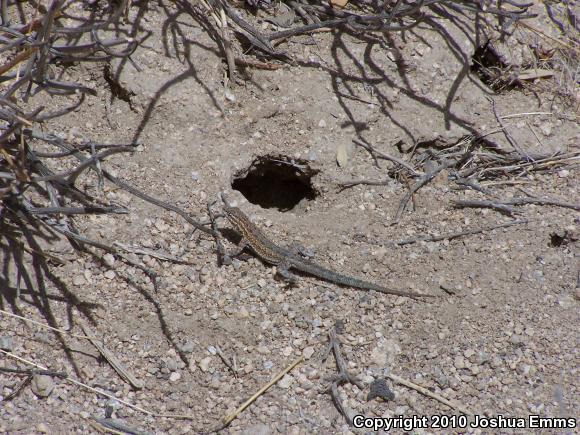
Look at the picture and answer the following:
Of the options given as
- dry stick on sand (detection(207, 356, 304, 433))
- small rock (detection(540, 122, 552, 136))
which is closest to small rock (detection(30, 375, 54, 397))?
dry stick on sand (detection(207, 356, 304, 433))

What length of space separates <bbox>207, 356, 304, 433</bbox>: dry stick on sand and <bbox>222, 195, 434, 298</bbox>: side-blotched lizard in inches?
25.5

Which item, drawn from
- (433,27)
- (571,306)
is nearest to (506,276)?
(571,306)

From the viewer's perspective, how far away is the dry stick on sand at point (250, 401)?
3545mm

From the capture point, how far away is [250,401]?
3633 mm

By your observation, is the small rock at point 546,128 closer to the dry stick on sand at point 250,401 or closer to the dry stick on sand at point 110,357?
the dry stick on sand at point 250,401

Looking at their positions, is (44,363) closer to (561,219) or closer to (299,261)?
(299,261)

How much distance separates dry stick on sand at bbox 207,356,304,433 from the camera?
354 centimetres

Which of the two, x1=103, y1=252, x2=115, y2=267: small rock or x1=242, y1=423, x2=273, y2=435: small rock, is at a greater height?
x1=103, y1=252, x2=115, y2=267: small rock

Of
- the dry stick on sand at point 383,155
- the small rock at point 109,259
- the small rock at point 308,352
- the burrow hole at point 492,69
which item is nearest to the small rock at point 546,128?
the burrow hole at point 492,69

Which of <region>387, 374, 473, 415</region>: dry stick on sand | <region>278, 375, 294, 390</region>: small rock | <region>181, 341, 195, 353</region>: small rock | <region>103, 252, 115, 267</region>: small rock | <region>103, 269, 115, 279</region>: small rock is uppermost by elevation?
<region>103, 252, 115, 267</region>: small rock

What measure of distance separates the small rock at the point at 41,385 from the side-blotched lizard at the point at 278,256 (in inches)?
61.0

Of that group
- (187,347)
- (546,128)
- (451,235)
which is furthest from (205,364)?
(546,128)

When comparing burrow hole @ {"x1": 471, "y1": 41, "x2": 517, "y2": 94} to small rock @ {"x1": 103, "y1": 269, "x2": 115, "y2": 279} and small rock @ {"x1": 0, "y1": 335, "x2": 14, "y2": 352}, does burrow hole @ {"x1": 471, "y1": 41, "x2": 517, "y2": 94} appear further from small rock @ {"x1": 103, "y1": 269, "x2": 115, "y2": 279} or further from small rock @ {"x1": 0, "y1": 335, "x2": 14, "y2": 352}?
small rock @ {"x1": 0, "y1": 335, "x2": 14, "y2": 352}

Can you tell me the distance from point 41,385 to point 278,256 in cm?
182
